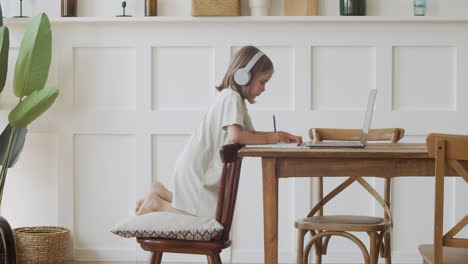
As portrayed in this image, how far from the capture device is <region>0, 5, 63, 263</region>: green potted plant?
3998 mm

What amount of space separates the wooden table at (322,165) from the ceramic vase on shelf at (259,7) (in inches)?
74.5

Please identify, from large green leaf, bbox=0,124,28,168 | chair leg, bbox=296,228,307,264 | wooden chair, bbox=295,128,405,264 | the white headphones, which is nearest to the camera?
wooden chair, bbox=295,128,405,264

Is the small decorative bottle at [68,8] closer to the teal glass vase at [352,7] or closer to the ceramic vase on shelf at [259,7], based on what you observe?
the ceramic vase on shelf at [259,7]

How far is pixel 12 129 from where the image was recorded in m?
4.11

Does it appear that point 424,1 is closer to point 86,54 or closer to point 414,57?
point 414,57

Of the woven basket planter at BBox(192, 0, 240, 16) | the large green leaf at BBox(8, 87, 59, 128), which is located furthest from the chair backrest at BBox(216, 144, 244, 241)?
the woven basket planter at BBox(192, 0, 240, 16)

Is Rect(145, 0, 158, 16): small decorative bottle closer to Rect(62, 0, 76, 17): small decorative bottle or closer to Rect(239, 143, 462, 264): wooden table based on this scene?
Rect(62, 0, 76, 17): small decorative bottle

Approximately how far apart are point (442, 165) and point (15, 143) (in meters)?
2.54

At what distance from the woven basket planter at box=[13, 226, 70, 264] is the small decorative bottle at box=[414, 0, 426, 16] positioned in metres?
2.32

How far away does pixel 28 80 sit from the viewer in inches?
160

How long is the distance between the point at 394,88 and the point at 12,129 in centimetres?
213

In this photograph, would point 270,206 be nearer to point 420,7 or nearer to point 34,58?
point 34,58

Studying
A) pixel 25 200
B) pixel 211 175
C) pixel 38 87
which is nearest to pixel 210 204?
→ pixel 211 175

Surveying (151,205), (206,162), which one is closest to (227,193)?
(206,162)
